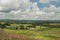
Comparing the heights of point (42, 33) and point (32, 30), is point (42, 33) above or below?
below

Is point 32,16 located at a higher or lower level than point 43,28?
higher

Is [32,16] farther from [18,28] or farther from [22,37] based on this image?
[22,37]

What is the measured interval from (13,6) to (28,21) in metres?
1.06

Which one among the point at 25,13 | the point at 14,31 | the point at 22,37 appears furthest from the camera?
the point at 25,13

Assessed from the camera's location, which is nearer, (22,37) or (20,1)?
(22,37)

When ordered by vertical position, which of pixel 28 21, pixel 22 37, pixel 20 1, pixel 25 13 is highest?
pixel 20 1

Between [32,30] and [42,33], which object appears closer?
[42,33]

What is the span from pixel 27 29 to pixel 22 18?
62 centimetres

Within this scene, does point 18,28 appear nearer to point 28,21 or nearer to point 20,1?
point 28,21

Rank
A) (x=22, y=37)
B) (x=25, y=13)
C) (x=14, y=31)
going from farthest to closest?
(x=25, y=13) → (x=14, y=31) → (x=22, y=37)

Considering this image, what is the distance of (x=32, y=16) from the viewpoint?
6.57 m

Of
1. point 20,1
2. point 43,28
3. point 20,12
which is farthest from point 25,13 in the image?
point 43,28

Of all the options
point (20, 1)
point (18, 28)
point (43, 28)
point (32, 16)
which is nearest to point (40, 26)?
point (43, 28)

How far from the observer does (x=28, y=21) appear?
22.1ft
